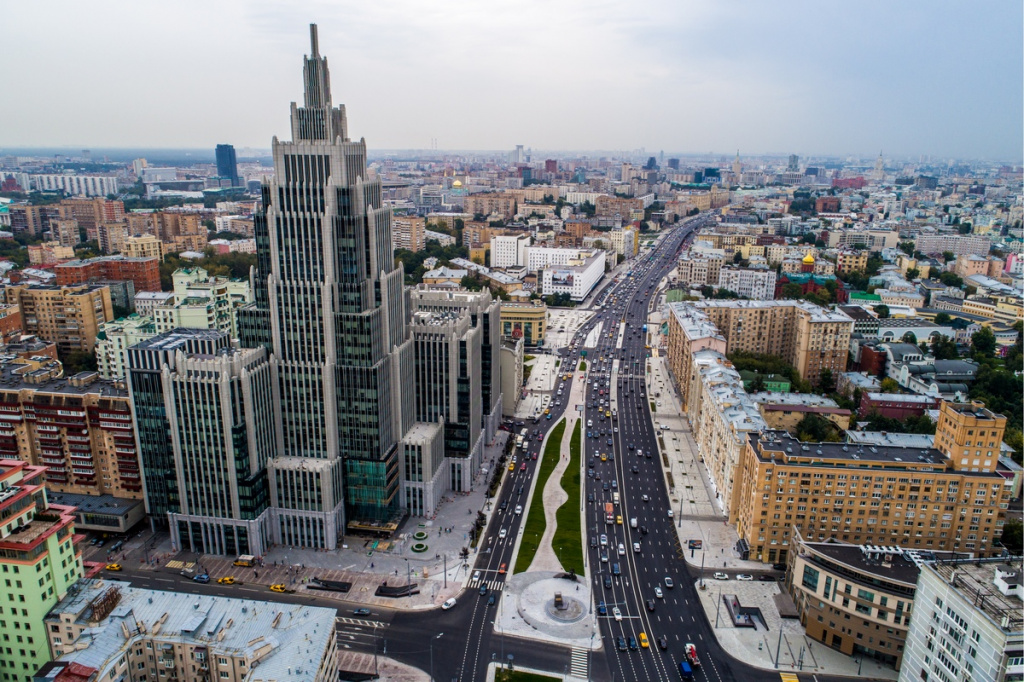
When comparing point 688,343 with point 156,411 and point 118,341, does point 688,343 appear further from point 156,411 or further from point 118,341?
point 118,341

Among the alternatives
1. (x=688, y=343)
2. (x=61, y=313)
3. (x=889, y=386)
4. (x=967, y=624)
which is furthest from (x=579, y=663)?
(x=61, y=313)

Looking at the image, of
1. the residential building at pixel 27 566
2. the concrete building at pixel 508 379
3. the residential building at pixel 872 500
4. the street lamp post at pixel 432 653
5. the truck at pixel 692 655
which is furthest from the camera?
the concrete building at pixel 508 379

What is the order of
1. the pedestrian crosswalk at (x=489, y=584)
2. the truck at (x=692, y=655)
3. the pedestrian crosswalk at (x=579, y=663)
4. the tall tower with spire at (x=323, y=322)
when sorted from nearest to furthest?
1. the pedestrian crosswalk at (x=579, y=663)
2. the truck at (x=692, y=655)
3. the pedestrian crosswalk at (x=489, y=584)
4. the tall tower with spire at (x=323, y=322)

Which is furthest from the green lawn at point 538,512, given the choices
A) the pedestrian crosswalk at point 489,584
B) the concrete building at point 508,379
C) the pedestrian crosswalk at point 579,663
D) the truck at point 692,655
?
the truck at point 692,655

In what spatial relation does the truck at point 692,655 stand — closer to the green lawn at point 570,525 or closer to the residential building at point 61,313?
the green lawn at point 570,525

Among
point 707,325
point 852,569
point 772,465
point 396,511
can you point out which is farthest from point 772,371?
point 396,511

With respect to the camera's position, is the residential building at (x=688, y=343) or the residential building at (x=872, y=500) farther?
the residential building at (x=688, y=343)
